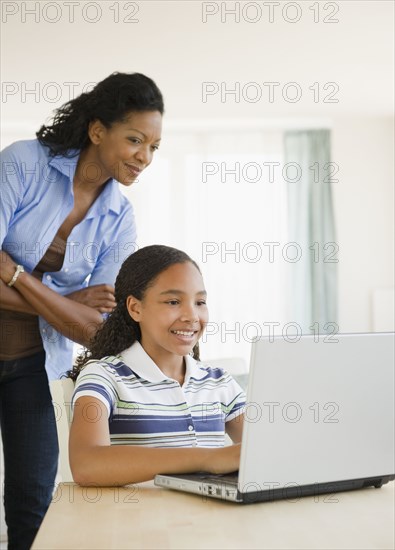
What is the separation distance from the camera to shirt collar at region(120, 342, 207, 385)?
1.71m

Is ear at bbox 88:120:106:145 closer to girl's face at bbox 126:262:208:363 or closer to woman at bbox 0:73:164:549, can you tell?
woman at bbox 0:73:164:549

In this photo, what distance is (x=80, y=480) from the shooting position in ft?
4.39

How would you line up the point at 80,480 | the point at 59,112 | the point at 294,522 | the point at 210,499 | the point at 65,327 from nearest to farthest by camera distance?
the point at 294,522 < the point at 210,499 < the point at 80,480 < the point at 65,327 < the point at 59,112

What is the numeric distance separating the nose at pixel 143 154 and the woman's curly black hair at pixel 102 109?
9cm

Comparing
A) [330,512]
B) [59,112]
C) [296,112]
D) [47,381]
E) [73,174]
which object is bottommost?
[330,512]

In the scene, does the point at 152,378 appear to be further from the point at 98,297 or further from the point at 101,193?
the point at 101,193

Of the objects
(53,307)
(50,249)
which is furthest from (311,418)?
(50,249)

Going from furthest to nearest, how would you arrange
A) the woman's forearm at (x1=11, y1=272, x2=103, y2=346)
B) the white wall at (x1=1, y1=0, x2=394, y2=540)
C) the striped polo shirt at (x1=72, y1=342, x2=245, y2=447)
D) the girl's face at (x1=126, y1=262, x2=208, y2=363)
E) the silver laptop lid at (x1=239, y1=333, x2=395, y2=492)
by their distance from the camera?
the white wall at (x1=1, y1=0, x2=394, y2=540) → the woman's forearm at (x1=11, y1=272, x2=103, y2=346) → the girl's face at (x1=126, y1=262, x2=208, y2=363) → the striped polo shirt at (x1=72, y1=342, x2=245, y2=447) → the silver laptop lid at (x1=239, y1=333, x2=395, y2=492)

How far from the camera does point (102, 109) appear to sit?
201cm

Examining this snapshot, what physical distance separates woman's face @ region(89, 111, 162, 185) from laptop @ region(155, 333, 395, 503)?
3.02 ft

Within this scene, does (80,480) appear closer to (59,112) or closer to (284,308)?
(59,112)

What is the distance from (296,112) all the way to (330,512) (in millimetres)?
5728

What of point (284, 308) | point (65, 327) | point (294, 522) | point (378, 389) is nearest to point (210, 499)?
point (294, 522)

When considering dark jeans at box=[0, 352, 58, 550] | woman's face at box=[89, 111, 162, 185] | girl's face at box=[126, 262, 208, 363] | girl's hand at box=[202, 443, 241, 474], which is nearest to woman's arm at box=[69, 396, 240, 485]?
girl's hand at box=[202, 443, 241, 474]
